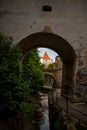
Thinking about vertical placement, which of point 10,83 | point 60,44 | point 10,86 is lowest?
point 10,86

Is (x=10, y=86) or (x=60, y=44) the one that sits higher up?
(x=60, y=44)

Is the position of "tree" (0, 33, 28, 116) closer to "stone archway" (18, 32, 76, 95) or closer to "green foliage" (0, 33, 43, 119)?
"green foliage" (0, 33, 43, 119)

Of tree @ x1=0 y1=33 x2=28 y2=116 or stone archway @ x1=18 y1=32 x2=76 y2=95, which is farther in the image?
stone archway @ x1=18 y1=32 x2=76 y2=95

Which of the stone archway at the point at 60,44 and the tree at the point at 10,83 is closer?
the tree at the point at 10,83

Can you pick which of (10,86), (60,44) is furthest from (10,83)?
(60,44)

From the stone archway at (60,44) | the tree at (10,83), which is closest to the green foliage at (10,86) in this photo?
the tree at (10,83)

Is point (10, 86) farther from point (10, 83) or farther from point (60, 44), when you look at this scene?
point (60, 44)

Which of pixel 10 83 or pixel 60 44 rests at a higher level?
pixel 60 44

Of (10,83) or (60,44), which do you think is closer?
(10,83)

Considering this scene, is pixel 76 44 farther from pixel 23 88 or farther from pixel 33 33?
pixel 23 88

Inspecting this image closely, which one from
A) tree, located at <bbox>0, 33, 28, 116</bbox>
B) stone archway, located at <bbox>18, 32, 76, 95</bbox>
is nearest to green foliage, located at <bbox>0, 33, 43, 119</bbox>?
tree, located at <bbox>0, 33, 28, 116</bbox>

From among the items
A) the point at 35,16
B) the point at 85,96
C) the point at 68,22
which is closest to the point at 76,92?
the point at 85,96

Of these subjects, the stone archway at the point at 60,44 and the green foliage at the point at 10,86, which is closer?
the green foliage at the point at 10,86

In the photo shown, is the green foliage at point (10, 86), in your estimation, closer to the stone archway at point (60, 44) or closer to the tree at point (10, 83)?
the tree at point (10, 83)
